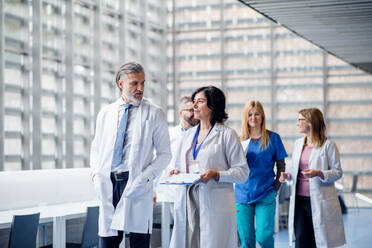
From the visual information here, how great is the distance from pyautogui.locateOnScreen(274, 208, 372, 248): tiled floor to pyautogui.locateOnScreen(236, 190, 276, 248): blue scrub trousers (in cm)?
314

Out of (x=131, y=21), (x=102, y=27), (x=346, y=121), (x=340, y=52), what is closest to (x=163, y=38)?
(x=131, y=21)

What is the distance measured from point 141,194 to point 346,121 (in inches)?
447

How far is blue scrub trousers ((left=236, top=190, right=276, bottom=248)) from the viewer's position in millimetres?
5070

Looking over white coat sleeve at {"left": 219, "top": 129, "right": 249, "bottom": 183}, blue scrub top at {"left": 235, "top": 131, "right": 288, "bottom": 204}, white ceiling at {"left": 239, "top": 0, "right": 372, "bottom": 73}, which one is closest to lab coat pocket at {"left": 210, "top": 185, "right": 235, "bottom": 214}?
white coat sleeve at {"left": 219, "top": 129, "right": 249, "bottom": 183}

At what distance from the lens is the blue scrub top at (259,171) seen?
5.10 metres

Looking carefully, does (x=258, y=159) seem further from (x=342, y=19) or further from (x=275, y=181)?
(x=342, y=19)

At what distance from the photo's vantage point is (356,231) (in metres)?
9.77

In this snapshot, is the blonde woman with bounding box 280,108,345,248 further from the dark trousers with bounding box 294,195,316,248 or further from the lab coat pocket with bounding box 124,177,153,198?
the lab coat pocket with bounding box 124,177,153,198

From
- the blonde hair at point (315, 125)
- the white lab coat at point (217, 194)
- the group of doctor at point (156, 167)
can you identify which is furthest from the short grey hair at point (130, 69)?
the blonde hair at point (315, 125)

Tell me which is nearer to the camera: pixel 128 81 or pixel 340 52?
pixel 128 81

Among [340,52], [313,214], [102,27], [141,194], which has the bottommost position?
[313,214]

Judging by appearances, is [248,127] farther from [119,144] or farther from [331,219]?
[119,144]

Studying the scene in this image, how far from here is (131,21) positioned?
14.2 meters

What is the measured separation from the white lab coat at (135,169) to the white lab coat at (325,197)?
1961 mm
